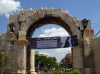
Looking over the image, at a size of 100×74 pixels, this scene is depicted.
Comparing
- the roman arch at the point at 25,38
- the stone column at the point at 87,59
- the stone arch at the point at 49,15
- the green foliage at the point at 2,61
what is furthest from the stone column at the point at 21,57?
the stone column at the point at 87,59

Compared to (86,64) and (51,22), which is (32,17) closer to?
(51,22)

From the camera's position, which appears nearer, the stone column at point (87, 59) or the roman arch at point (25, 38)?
the stone column at point (87, 59)

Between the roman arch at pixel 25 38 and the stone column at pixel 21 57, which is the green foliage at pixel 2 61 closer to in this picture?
the roman arch at pixel 25 38

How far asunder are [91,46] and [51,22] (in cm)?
684

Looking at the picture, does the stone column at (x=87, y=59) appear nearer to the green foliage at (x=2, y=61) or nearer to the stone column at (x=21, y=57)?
the stone column at (x=21, y=57)

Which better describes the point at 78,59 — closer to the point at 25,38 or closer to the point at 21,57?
the point at 21,57

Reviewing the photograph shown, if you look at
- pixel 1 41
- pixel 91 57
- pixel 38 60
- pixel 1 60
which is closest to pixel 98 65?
pixel 91 57

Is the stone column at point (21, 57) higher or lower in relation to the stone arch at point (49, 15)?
lower

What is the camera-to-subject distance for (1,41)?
15.5 metres

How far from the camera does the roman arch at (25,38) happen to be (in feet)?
46.9

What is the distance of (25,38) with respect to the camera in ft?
49.1

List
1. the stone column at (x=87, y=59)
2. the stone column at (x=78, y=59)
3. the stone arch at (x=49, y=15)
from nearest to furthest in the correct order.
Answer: the stone column at (x=87, y=59), the stone column at (x=78, y=59), the stone arch at (x=49, y=15)

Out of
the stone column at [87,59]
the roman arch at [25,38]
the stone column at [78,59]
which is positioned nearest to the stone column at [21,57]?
the roman arch at [25,38]

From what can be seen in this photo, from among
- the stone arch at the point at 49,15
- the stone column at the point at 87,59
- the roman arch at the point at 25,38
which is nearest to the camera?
the stone column at the point at 87,59
